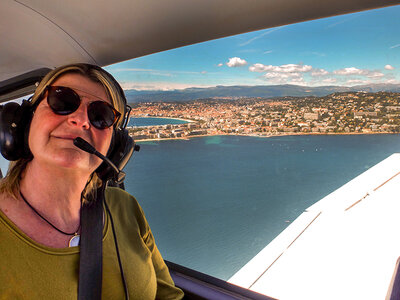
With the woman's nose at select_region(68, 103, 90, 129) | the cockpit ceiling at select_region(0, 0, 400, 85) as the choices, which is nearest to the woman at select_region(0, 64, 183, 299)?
the woman's nose at select_region(68, 103, 90, 129)

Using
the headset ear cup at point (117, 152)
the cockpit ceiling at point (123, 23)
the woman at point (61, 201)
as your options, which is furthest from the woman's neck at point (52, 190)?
the cockpit ceiling at point (123, 23)

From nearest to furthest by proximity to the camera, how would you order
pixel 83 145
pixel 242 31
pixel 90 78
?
1. pixel 83 145
2. pixel 90 78
3. pixel 242 31

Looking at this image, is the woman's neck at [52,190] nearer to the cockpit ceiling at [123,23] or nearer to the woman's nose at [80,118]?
the woman's nose at [80,118]

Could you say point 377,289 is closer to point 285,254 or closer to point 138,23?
point 285,254

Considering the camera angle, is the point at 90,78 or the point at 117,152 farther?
the point at 117,152

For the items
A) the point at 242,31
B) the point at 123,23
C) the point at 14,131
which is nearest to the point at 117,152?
the point at 14,131

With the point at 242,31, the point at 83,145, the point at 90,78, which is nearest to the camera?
the point at 83,145

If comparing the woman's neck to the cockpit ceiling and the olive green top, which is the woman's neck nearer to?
the olive green top

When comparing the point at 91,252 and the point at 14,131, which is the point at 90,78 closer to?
the point at 14,131
